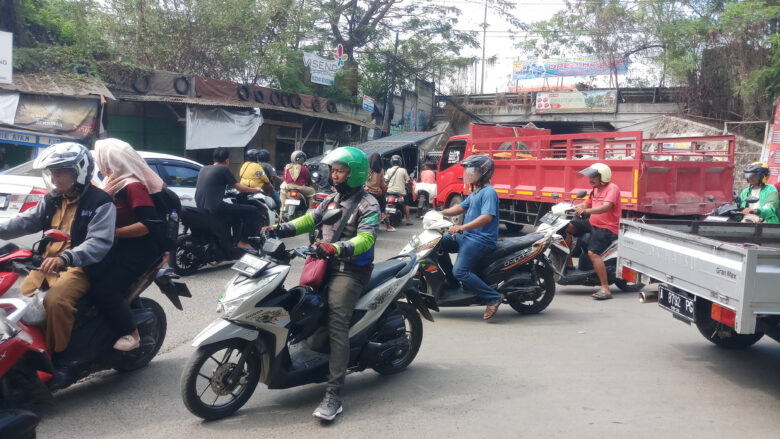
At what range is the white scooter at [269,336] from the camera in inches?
133

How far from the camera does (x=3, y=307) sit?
306cm

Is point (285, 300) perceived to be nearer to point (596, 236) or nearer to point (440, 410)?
point (440, 410)

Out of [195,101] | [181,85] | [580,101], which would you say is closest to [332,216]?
[195,101]

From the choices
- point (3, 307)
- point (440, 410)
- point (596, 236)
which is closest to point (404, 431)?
point (440, 410)

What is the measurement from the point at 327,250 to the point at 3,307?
1670 mm

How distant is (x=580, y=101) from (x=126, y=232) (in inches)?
1001

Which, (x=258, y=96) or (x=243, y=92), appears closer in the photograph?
(x=243, y=92)

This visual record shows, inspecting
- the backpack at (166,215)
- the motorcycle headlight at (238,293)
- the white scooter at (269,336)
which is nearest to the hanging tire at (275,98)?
the backpack at (166,215)

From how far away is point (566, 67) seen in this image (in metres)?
28.4

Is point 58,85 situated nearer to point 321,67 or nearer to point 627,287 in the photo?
point 321,67

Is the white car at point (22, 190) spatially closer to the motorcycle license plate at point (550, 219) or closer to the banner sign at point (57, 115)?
the motorcycle license plate at point (550, 219)

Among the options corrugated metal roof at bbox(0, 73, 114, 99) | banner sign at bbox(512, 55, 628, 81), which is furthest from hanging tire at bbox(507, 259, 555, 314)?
banner sign at bbox(512, 55, 628, 81)

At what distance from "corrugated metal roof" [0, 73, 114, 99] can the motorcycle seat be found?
1104 cm

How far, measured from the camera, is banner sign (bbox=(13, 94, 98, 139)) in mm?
12438
